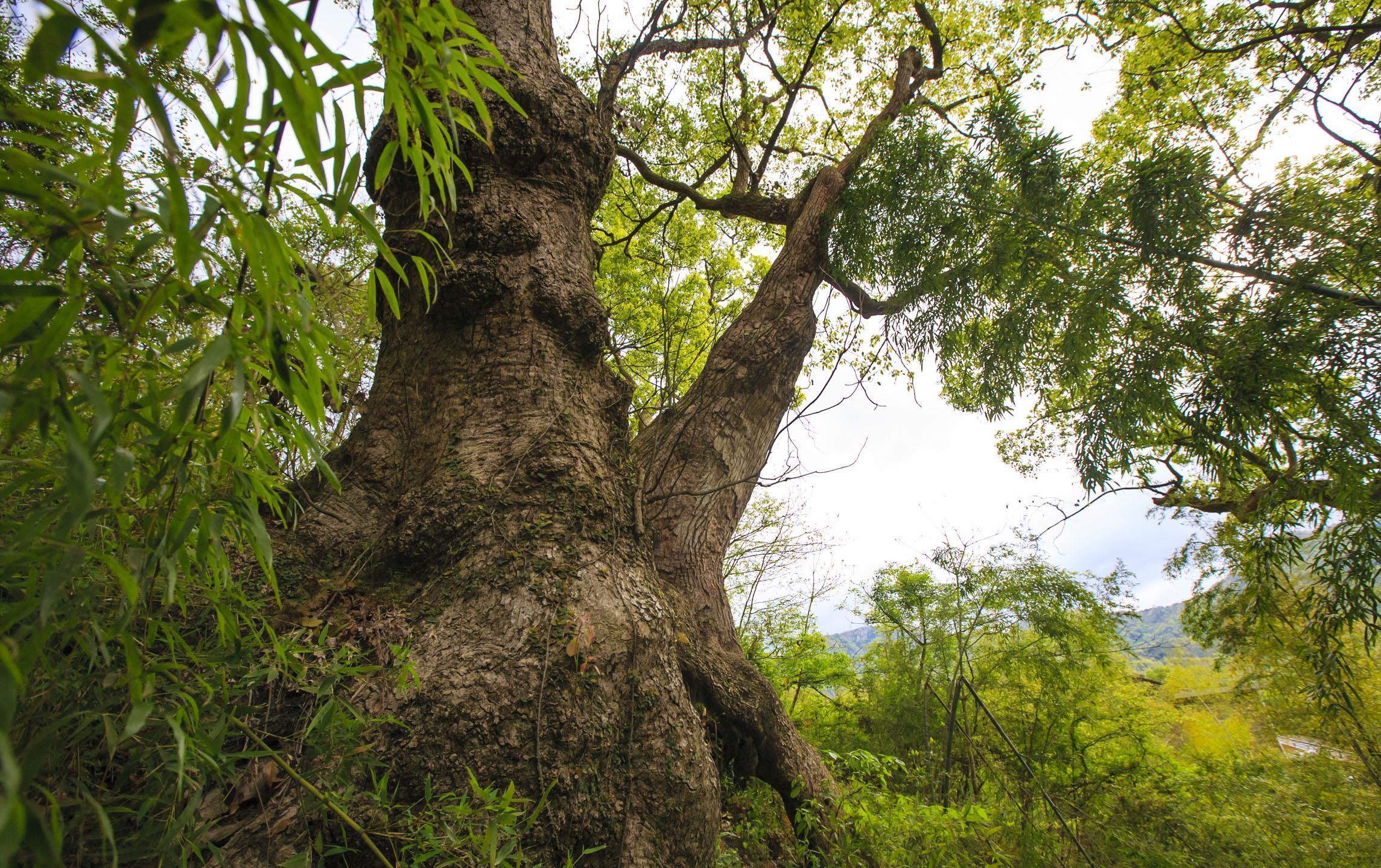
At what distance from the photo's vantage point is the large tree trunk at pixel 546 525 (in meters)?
1.35

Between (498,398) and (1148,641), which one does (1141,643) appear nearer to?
(1148,641)

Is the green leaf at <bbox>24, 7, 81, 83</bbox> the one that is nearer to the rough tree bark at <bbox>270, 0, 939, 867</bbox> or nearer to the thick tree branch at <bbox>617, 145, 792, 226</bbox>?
the rough tree bark at <bbox>270, 0, 939, 867</bbox>

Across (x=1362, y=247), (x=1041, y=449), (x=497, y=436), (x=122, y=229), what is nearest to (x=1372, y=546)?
(x=1362, y=247)

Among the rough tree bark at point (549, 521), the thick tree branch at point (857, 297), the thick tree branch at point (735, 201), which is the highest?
the thick tree branch at point (735, 201)

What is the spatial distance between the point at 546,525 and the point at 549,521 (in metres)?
0.02

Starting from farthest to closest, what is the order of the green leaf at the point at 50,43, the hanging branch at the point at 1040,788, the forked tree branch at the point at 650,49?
the forked tree branch at the point at 650,49 → the hanging branch at the point at 1040,788 → the green leaf at the point at 50,43

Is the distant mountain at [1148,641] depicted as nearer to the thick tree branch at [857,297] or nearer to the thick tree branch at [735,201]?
the thick tree branch at [857,297]

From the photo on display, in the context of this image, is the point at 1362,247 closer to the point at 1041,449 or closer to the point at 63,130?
the point at 63,130

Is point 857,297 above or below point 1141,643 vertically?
above

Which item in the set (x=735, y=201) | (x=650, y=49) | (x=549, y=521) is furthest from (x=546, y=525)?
(x=650, y=49)

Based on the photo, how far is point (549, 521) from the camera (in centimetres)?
168

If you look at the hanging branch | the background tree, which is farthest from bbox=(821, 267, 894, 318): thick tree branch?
the hanging branch

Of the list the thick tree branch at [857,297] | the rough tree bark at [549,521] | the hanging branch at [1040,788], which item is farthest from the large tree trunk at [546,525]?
the thick tree branch at [857,297]

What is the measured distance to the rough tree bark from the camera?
1352mm
